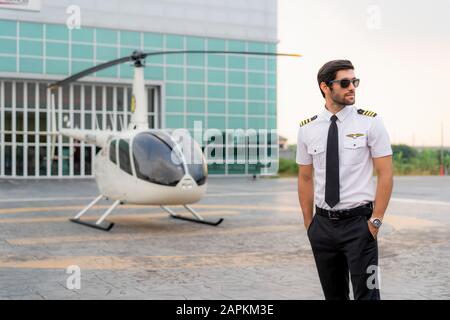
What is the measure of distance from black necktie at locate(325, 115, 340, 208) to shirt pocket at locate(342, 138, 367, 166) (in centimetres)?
5

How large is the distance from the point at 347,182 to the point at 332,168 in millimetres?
127

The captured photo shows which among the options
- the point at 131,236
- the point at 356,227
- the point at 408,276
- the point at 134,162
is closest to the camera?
the point at 356,227

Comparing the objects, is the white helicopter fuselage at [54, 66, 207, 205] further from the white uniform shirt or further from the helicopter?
the white uniform shirt

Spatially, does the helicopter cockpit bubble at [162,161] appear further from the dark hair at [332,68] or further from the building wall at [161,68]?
the building wall at [161,68]

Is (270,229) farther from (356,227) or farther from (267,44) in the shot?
(267,44)

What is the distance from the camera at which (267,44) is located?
129 ft

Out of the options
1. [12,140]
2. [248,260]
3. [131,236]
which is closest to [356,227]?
[248,260]

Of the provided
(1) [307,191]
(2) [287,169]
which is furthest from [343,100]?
(2) [287,169]

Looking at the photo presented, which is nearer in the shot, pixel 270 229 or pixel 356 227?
pixel 356 227

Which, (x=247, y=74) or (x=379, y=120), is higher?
(x=247, y=74)

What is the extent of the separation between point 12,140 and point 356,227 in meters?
33.1

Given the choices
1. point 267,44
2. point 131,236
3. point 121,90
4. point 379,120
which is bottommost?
point 131,236

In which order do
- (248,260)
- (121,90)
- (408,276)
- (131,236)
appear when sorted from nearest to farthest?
1. (408,276)
2. (248,260)
3. (131,236)
4. (121,90)

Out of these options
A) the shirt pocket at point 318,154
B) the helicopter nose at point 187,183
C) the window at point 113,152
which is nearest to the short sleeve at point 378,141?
the shirt pocket at point 318,154
